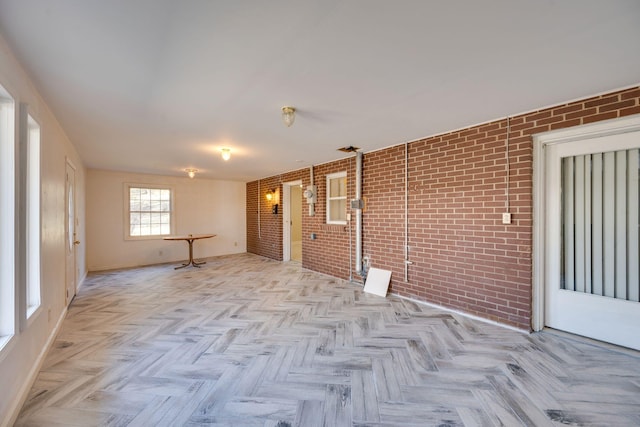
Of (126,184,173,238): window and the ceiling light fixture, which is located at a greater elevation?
the ceiling light fixture

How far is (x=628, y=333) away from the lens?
7.59ft

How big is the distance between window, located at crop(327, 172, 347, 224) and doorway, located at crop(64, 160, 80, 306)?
3962mm

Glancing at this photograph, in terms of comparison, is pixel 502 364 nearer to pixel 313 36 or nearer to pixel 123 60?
pixel 313 36

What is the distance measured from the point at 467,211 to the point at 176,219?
6760mm

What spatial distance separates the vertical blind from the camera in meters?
2.32

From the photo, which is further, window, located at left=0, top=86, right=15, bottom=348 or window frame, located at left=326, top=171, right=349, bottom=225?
window frame, located at left=326, top=171, right=349, bottom=225

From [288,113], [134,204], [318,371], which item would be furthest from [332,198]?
[134,204]

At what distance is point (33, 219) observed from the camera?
6.88 ft

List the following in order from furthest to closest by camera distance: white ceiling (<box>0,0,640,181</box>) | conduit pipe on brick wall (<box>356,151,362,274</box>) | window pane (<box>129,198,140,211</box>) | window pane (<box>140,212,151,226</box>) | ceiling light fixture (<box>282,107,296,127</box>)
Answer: window pane (<box>140,212,151,226</box>) → window pane (<box>129,198,140,211</box>) → conduit pipe on brick wall (<box>356,151,362,274</box>) → ceiling light fixture (<box>282,107,296,127</box>) → white ceiling (<box>0,0,640,181</box>)

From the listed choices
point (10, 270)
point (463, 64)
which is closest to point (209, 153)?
point (10, 270)

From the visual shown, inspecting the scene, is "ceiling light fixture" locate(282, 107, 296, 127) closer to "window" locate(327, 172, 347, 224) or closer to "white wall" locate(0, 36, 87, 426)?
"white wall" locate(0, 36, 87, 426)

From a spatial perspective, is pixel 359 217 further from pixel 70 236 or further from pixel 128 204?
pixel 128 204

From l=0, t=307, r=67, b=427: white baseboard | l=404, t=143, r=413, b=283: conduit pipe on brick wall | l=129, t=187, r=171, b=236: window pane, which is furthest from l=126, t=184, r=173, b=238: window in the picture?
l=404, t=143, r=413, b=283: conduit pipe on brick wall

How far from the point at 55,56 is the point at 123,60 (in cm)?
41
